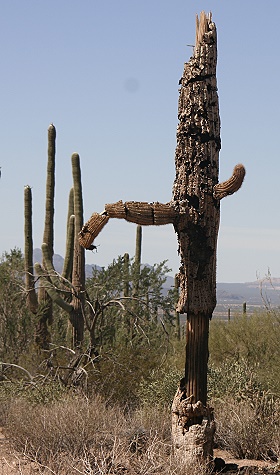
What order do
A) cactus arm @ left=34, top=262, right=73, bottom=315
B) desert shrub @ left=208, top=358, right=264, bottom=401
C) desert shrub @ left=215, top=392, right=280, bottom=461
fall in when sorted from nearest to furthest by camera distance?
desert shrub @ left=215, top=392, right=280, bottom=461 < desert shrub @ left=208, top=358, right=264, bottom=401 < cactus arm @ left=34, top=262, right=73, bottom=315

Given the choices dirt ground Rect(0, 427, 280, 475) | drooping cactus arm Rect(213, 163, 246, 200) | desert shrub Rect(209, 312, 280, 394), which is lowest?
dirt ground Rect(0, 427, 280, 475)

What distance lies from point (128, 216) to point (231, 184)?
1323mm

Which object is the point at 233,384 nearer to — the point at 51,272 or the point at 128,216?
the point at 128,216

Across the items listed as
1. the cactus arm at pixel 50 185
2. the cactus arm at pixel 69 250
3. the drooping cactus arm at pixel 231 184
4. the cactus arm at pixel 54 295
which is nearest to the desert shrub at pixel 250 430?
the drooping cactus arm at pixel 231 184

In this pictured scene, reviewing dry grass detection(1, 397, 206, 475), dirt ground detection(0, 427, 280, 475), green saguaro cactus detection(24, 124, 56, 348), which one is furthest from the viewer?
green saguaro cactus detection(24, 124, 56, 348)

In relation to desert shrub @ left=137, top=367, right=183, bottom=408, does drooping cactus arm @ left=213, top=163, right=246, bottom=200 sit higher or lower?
higher

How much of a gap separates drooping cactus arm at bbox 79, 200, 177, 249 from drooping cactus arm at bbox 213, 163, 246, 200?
623 millimetres

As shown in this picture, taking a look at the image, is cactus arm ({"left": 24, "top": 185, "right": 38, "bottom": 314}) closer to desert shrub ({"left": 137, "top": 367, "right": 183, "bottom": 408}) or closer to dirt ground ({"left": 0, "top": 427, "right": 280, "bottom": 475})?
desert shrub ({"left": 137, "top": 367, "right": 183, "bottom": 408})

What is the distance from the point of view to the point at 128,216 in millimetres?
9719

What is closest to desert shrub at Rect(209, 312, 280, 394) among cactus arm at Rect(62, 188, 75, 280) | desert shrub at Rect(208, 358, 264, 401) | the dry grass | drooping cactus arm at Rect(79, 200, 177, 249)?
desert shrub at Rect(208, 358, 264, 401)

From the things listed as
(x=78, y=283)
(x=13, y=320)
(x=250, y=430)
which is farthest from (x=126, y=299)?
(x=250, y=430)

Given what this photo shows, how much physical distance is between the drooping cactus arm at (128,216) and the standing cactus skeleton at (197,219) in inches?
0.7

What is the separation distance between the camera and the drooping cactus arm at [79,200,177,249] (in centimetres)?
955

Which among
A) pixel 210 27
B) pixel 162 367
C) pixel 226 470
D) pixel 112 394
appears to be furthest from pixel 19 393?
pixel 210 27
